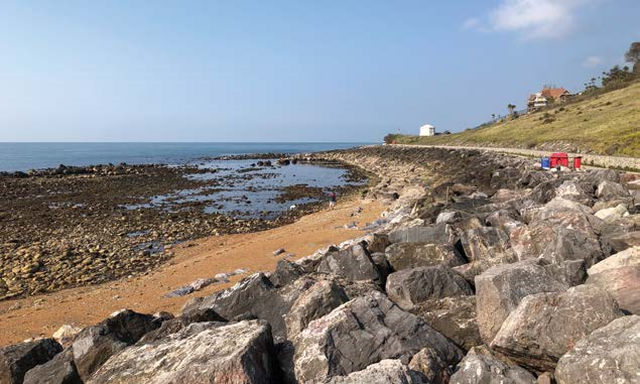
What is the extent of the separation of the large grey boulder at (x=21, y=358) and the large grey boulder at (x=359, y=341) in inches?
192

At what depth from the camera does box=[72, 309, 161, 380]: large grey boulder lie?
667 cm

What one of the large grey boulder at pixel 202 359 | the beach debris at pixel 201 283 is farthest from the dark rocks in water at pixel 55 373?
the beach debris at pixel 201 283

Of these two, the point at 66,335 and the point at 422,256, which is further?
the point at 422,256

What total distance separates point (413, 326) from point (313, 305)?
1674 mm

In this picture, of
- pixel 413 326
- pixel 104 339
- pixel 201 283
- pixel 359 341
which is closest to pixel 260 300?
pixel 104 339

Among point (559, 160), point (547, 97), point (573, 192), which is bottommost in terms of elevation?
point (573, 192)

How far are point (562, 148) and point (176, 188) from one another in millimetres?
42213

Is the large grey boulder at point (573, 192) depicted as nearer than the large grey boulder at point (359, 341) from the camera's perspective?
No

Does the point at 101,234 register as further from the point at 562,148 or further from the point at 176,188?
the point at 562,148

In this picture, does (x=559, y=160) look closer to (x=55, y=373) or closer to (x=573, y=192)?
(x=573, y=192)

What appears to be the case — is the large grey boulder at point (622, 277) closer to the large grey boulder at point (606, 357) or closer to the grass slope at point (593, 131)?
the large grey boulder at point (606, 357)

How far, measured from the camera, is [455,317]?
21.7 ft

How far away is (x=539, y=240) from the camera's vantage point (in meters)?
9.08

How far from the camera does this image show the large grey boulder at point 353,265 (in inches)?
370
